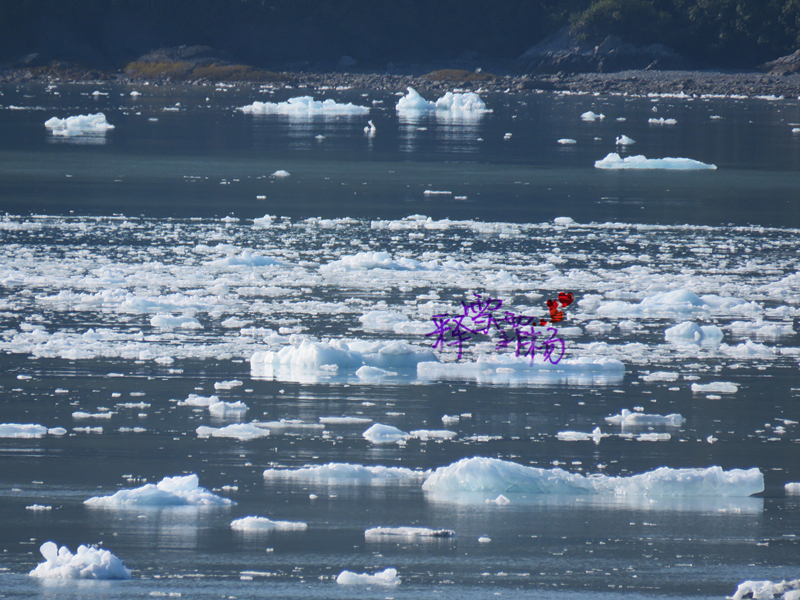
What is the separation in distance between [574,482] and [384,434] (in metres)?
1.25

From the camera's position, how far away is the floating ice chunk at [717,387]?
25.7 ft

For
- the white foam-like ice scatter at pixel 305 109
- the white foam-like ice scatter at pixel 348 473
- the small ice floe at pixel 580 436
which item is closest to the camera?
the white foam-like ice scatter at pixel 348 473

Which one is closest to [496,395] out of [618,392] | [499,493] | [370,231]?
[618,392]

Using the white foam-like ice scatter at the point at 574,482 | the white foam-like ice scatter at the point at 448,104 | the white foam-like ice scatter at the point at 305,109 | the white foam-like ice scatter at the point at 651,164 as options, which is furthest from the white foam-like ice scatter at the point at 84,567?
the white foam-like ice scatter at the point at 448,104

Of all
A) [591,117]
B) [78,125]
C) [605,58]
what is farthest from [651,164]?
[605,58]

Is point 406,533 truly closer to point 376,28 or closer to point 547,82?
point 547,82

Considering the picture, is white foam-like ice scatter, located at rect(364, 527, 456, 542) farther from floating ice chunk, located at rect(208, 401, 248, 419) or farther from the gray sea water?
floating ice chunk, located at rect(208, 401, 248, 419)

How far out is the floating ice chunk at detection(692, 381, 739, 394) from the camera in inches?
309

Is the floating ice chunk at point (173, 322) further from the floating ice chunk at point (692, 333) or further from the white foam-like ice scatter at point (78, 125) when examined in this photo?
the white foam-like ice scatter at point (78, 125)

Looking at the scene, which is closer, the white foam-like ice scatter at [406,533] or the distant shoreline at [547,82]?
the white foam-like ice scatter at [406,533]

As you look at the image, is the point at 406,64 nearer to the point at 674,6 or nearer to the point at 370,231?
the point at 674,6

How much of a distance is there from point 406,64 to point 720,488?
254 feet

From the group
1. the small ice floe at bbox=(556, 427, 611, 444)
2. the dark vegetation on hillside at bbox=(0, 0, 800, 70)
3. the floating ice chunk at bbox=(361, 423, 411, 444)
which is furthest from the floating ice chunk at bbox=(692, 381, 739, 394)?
the dark vegetation on hillside at bbox=(0, 0, 800, 70)

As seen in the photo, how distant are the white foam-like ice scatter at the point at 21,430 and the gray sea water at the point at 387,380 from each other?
0.06 metres
